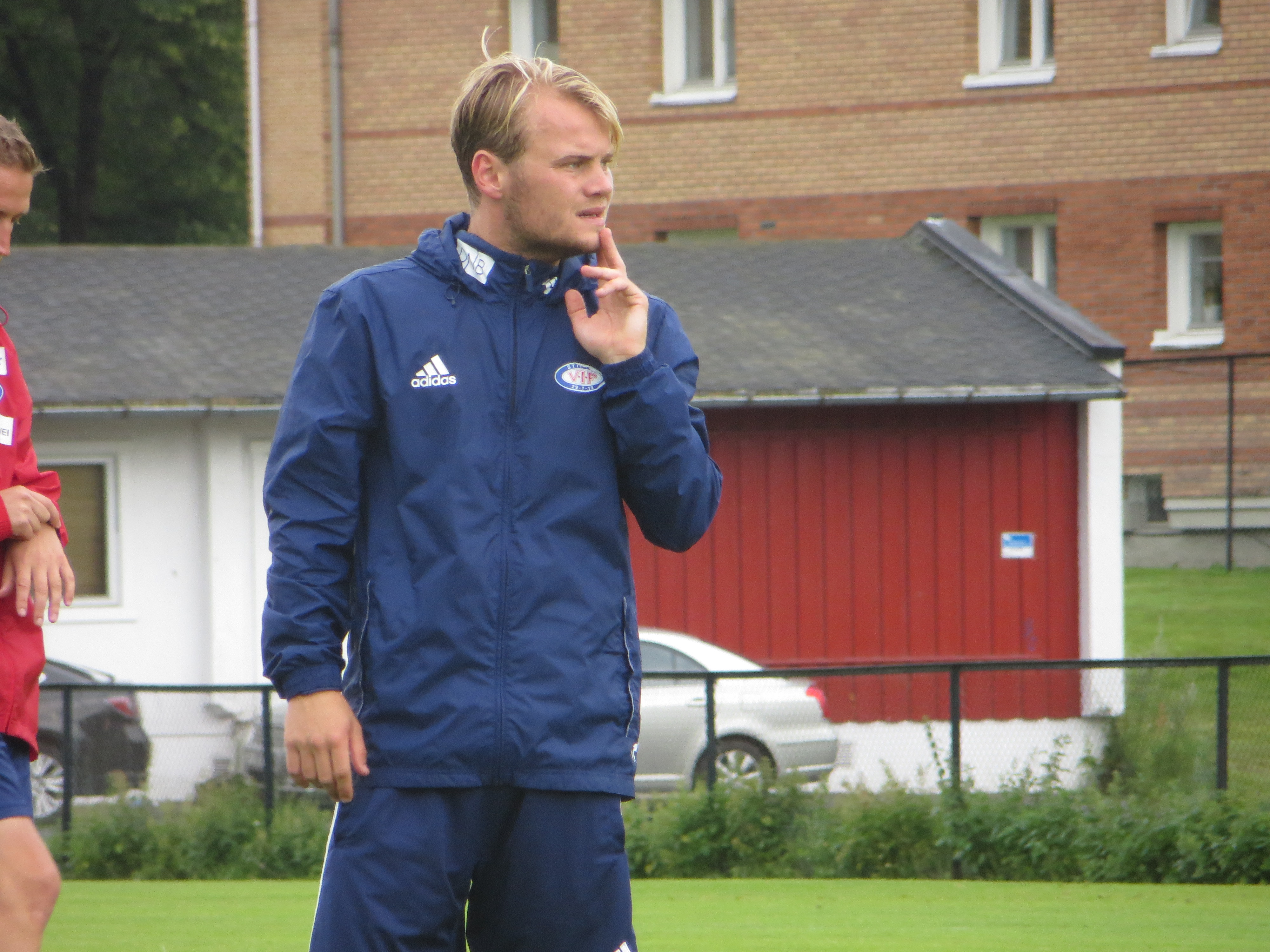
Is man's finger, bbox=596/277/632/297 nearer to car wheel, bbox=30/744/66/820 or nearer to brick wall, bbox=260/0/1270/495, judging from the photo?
car wheel, bbox=30/744/66/820

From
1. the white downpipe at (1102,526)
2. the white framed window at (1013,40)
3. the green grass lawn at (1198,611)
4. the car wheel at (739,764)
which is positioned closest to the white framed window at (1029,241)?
the white framed window at (1013,40)

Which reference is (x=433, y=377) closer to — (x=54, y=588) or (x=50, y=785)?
(x=54, y=588)

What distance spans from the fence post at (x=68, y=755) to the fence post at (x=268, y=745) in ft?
4.03

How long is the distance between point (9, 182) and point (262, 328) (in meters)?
13.0

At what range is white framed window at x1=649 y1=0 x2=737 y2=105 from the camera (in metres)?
25.1

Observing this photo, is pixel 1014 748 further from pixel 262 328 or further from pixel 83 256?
pixel 83 256

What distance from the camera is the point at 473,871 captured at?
2.96 m

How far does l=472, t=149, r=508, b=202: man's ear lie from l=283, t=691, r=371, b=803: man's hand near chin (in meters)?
0.94

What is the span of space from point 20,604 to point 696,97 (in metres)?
22.2

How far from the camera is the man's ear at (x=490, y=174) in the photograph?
9.91 feet

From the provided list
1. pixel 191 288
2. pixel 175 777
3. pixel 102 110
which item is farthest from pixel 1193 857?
pixel 102 110

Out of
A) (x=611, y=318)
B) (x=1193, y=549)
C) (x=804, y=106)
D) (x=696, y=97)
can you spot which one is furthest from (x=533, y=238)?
(x=696, y=97)

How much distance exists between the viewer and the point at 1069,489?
1567cm

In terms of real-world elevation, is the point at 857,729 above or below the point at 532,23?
below
